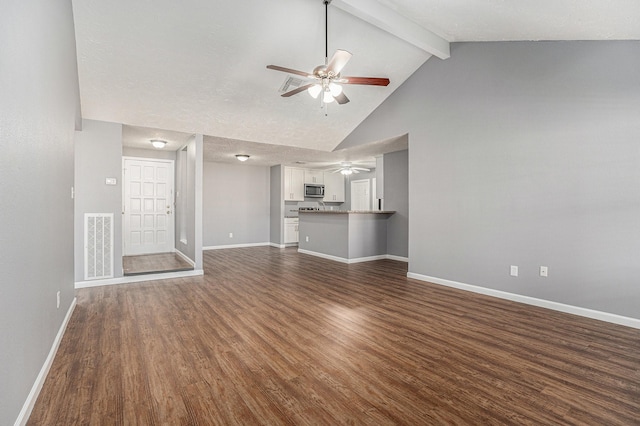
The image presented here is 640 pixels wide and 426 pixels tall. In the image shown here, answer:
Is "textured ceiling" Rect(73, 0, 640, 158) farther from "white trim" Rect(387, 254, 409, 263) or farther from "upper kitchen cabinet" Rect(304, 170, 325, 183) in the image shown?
"upper kitchen cabinet" Rect(304, 170, 325, 183)

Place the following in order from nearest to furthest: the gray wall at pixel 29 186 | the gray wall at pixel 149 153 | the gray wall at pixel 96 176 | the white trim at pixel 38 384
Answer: the gray wall at pixel 29 186, the white trim at pixel 38 384, the gray wall at pixel 96 176, the gray wall at pixel 149 153

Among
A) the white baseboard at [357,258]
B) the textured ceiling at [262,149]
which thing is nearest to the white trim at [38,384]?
the textured ceiling at [262,149]

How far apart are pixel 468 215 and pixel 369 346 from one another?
2667mm

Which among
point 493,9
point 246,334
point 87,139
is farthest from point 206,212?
point 493,9

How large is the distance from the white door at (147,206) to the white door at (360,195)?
5.77 m

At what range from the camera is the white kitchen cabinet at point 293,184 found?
9.20m

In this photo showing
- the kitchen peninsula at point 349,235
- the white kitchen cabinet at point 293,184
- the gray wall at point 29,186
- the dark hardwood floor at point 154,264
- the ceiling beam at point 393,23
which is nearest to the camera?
the gray wall at point 29,186

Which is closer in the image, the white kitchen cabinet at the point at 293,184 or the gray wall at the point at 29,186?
the gray wall at the point at 29,186

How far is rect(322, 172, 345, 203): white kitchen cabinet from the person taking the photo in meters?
10.2

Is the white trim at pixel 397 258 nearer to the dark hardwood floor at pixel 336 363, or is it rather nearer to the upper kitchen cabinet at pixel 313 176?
the dark hardwood floor at pixel 336 363

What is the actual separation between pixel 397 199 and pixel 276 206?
3887 mm

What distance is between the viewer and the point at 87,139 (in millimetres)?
4590

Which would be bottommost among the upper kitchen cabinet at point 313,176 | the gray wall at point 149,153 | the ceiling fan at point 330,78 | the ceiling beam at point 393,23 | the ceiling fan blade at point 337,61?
the upper kitchen cabinet at point 313,176

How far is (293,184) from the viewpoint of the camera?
9.37 metres
